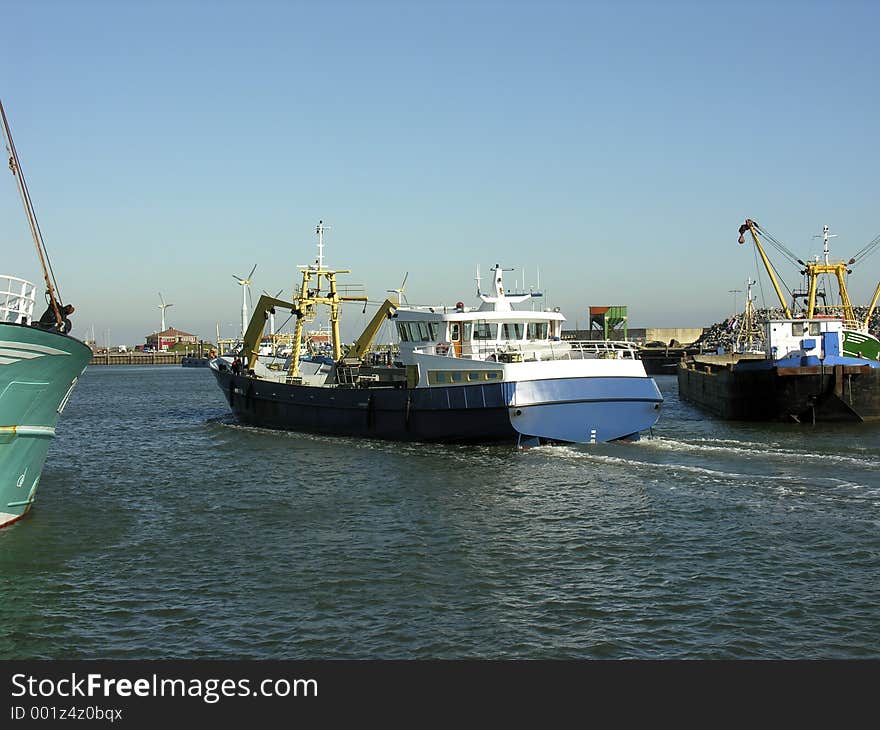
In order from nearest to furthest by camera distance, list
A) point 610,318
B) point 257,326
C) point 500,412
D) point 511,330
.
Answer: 1. point 500,412
2. point 511,330
3. point 257,326
4. point 610,318

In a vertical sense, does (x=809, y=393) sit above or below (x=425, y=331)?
below

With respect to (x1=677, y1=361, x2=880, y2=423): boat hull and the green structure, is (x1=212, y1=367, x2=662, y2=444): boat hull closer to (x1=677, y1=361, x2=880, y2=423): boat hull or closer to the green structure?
(x1=677, y1=361, x2=880, y2=423): boat hull

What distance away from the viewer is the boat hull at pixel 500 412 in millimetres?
30797

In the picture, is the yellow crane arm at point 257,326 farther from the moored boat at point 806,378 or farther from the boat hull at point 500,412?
the moored boat at point 806,378

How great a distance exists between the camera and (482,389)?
103 feet

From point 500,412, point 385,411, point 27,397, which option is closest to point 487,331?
point 500,412

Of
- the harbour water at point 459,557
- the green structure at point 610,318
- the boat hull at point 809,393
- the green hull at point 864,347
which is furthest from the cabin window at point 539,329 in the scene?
the green structure at point 610,318

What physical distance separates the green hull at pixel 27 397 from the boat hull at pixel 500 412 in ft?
49.6

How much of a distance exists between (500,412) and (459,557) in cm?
1412

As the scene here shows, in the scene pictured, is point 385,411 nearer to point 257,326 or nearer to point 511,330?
point 511,330

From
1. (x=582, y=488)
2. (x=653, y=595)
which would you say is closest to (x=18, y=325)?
(x=653, y=595)
